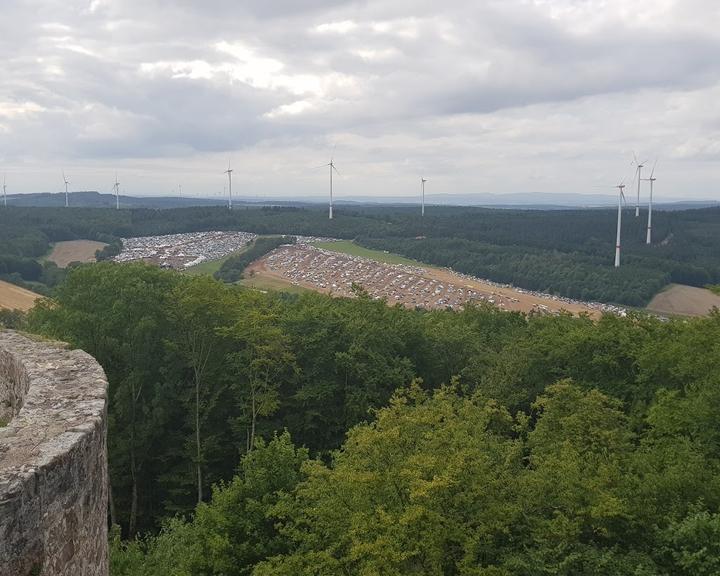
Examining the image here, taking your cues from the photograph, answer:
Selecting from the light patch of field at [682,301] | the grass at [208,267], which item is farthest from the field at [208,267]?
the light patch of field at [682,301]

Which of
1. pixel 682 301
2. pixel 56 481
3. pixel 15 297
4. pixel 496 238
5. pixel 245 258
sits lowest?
pixel 682 301

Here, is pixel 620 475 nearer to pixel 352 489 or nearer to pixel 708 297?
pixel 352 489

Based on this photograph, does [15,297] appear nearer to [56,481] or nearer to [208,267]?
[208,267]

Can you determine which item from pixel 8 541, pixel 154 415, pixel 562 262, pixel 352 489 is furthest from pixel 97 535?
pixel 562 262

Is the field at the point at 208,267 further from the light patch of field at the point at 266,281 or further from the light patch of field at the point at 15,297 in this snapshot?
the light patch of field at the point at 15,297

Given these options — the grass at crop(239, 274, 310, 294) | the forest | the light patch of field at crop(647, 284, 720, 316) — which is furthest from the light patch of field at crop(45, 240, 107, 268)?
the light patch of field at crop(647, 284, 720, 316)

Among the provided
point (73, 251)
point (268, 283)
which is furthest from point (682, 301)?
point (73, 251)

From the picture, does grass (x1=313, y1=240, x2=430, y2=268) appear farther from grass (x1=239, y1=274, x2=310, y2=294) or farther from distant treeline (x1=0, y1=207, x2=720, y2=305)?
grass (x1=239, y1=274, x2=310, y2=294)
